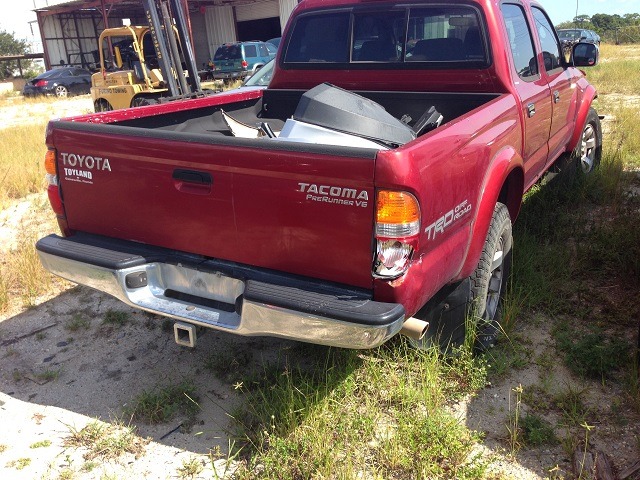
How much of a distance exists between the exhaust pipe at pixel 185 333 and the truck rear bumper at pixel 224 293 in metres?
0.07

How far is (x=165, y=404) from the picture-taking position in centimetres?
326

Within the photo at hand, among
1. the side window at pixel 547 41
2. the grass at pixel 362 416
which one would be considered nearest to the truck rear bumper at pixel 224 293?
the grass at pixel 362 416

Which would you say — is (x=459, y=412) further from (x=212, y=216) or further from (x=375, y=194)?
(x=212, y=216)

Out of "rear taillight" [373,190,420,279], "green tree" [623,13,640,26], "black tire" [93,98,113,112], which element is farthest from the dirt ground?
"green tree" [623,13,640,26]

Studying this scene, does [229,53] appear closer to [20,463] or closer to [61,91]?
[61,91]

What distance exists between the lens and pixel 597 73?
1798 centimetres

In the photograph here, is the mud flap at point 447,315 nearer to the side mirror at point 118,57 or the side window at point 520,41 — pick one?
the side window at point 520,41

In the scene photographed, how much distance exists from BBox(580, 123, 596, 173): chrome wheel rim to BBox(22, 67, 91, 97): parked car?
2237cm

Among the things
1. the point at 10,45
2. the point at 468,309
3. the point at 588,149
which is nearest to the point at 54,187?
the point at 468,309

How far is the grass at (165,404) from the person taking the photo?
10.4 feet

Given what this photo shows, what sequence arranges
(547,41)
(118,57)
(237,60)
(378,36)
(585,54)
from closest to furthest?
(378,36), (547,41), (585,54), (118,57), (237,60)

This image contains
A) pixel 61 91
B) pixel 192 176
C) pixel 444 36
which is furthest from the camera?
pixel 61 91

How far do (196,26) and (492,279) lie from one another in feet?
108

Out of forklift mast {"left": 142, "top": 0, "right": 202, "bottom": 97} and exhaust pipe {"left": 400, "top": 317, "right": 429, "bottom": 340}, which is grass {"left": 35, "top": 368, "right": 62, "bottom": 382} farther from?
forklift mast {"left": 142, "top": 0, "right": 202, "bottom": 97}
